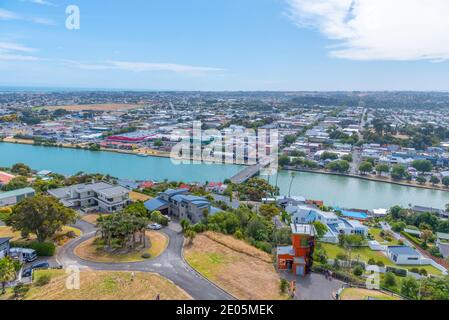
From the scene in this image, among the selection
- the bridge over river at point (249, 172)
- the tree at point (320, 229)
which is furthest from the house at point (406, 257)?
the bridge over river at point (249, 172)

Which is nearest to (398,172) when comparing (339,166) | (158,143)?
(339,166)

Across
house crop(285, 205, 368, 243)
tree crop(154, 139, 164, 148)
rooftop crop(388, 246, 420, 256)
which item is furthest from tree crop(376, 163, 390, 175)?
tree crop(154, 139, 164, 148)

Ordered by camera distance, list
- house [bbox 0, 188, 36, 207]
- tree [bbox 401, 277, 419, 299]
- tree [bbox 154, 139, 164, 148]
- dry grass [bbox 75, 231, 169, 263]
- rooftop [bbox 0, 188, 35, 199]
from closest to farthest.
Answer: tree [bbox 401, 277, 419, 299] < dry grass [bbox 75, 231, 169, 263] < house [bbox 0, 188, 36, 207] < rooftop [bbox 0, 188, 35, 199] < tree [bbox 154, 139, 164, 148]

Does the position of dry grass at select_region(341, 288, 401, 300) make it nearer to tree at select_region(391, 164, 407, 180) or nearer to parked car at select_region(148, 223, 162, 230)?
parked car at select_region(148, 223, 162, 230)

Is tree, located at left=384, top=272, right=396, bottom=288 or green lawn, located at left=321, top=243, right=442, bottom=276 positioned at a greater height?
tree, located at left=384, top=272, right=396, bottom=288

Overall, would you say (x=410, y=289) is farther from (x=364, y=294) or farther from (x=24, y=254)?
(x=24, y=254)
